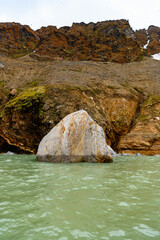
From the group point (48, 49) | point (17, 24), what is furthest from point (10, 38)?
point (48, 49)

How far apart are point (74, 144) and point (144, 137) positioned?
12.5 meters

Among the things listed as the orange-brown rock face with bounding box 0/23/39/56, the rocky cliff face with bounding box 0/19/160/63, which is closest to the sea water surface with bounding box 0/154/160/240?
the rocky cliff face with bounding box 0/19/160/63

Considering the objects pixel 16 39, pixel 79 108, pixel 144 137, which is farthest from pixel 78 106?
pixel 16 39

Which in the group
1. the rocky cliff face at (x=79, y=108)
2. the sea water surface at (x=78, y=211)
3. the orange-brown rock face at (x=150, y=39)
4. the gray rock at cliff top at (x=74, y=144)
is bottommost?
the sea water surface at (x=78, y=211)

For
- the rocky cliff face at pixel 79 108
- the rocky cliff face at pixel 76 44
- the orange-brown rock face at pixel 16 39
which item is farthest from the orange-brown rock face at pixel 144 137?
the orange-brown rock face at pixel 16 39

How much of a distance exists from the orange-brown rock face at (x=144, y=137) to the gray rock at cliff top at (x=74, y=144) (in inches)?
402

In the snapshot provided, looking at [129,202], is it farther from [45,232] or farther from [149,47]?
[149,47]

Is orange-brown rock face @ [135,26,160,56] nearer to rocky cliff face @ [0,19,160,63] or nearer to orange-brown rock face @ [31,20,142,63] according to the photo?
rocky cliff face @ [0,19,160,63]

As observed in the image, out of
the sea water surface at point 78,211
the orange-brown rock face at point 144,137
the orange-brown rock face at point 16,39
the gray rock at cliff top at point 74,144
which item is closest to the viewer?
the sea water surface at point 78,211

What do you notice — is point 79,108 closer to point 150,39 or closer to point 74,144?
point 74,144

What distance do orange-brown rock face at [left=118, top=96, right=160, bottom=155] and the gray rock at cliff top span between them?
10.2m

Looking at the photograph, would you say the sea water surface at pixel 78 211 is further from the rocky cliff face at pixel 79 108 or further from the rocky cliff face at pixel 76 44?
the rocky cliff face at pixel 76 44

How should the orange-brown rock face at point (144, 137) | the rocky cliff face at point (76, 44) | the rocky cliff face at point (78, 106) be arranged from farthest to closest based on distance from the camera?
the rocky cliff face at point (76, 44) → the orange-brown rock face at point (144, 137) → the rocky cliff face at point (78, 106)

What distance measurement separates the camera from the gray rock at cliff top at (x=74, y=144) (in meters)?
11.1
